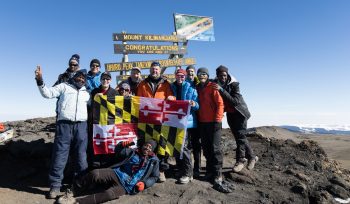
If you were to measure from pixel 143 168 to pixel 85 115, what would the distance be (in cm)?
180

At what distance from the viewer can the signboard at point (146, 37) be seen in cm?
1420

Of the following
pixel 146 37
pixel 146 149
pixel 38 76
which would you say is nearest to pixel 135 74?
pixel 146 149

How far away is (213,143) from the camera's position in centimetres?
716

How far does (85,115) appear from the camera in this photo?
6.62m

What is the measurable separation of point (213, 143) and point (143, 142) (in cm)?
175

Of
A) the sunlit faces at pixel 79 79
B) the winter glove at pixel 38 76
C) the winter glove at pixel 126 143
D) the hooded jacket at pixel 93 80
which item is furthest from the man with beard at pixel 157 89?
the winter glove at pixel 38 76

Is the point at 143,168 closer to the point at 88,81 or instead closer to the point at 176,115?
the point at 176,115

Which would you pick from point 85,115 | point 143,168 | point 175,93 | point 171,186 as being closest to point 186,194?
point 171,186

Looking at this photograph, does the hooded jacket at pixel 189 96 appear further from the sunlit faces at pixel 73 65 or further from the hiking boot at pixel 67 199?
the hiking boot at pixel 67 199

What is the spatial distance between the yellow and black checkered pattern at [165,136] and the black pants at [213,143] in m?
0.59

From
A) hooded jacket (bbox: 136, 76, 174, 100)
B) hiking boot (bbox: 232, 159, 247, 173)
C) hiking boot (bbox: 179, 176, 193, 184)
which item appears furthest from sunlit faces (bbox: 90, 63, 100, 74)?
hiking boot (bbox: 232, 159, 247, 173)

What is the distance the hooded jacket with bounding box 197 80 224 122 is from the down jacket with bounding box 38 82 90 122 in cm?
283

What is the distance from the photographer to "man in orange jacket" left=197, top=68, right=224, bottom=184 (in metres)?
7.11

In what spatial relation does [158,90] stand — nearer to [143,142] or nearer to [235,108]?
[143,142]
